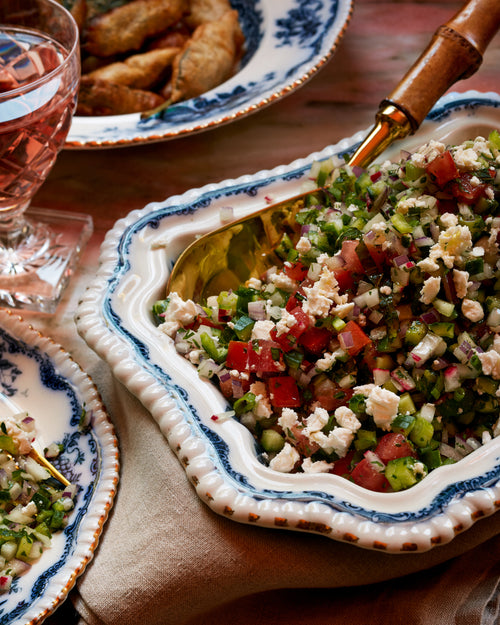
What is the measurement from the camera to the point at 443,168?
0.97m

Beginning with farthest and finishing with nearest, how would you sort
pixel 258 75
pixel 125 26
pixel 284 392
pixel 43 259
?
pixel 125 26 < pixel 258 75 < pixel 43 259 < pixel 284 392

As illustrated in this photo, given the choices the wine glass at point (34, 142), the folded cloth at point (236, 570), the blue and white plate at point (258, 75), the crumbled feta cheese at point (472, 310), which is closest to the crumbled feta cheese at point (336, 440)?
the folded cloth at point (236, 570)

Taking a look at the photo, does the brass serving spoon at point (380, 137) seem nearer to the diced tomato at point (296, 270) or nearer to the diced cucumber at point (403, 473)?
the diced tomato at point (296, 270)

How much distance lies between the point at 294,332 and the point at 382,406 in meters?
0.14

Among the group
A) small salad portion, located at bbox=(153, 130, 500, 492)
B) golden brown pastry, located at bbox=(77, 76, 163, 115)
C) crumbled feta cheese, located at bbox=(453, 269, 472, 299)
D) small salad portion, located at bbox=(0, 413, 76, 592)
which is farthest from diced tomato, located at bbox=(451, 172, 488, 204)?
golden brown pastry, located at bbox=(77, 76, 163, 115)

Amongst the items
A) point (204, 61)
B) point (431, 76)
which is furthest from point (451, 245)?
point (204, 61)

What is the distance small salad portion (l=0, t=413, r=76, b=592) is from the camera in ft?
2.84

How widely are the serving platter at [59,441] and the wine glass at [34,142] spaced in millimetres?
176

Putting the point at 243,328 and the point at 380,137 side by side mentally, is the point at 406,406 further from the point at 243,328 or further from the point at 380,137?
the point at 380,137

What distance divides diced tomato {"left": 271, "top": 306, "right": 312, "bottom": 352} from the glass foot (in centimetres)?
48

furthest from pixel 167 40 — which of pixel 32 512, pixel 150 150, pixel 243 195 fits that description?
pixel 32 512

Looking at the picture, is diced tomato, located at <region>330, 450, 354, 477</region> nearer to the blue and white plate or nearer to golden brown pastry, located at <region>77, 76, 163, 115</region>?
the blue and white plate

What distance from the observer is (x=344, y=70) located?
5.56ft

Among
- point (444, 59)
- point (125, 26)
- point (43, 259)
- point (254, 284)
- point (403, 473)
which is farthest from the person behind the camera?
point (125, 26)
